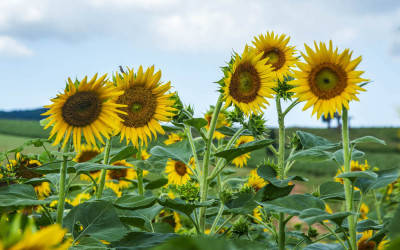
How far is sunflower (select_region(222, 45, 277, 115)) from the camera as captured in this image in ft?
4.17

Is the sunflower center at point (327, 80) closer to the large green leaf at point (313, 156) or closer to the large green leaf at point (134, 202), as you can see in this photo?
the large green leaf at point (313, 156)

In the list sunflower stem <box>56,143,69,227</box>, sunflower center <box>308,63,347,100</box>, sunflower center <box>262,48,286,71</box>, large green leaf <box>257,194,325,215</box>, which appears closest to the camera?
large green leaf <box>257,194,325,215</box>

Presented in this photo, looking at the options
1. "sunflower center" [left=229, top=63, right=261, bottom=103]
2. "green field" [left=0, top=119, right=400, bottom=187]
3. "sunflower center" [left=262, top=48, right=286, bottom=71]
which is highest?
"sunflower center" [left=262, top=48, right=286, bottom=71]

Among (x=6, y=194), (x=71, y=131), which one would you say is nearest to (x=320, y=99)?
(x=71, y=131)

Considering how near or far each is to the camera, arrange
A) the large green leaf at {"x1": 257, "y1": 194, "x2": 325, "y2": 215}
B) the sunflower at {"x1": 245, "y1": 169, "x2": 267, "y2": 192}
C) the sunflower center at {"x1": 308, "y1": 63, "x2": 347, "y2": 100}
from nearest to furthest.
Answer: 1. the large green leaf at {"x1": 257, "y1": 194, "x2": 325, "y2": 215}
2. the sunflower center at {"x1": 308, "y1": 63, "x2": 347, "y2": 100}
3. the sunflower at {"x1": 245, "y1": 169, "x2": 267, "y2": 192}

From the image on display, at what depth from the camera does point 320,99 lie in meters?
1.23

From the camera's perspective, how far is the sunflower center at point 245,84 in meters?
1.26

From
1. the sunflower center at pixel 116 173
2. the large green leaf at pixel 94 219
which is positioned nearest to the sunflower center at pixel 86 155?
the sunflower center at pixel 116 173

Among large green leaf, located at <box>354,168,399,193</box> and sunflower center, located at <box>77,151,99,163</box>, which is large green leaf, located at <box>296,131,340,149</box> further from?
sunflower center, located at <box>77,151,99,163</box>

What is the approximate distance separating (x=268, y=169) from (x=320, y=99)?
0.85 ft

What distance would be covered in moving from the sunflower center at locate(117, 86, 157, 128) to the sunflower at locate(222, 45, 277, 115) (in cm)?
23

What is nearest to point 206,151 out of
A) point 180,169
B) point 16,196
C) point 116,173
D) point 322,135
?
point 16,196

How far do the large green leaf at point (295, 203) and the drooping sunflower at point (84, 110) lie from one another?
18.1 inches

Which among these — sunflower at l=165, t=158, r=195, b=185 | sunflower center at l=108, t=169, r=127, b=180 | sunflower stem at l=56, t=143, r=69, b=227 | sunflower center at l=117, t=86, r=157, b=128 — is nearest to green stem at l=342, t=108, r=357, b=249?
sunflower center at l=117, t=86, r=157, b=128
